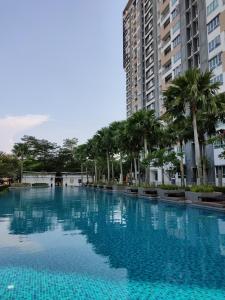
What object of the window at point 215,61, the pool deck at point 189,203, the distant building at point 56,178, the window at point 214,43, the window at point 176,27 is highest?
the window at point 176,27

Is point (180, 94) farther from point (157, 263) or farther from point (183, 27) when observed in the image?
point (183, 27)

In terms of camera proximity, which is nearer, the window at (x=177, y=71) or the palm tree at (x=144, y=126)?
the palm tree at (x=144, y=126)

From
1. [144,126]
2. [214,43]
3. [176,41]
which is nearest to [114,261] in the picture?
[144,126]

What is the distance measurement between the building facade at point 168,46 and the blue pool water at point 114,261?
18735 millimetres

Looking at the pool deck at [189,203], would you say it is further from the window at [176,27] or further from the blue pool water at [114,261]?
the window at [176,27]

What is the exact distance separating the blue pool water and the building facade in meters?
18.7

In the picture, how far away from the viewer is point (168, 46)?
5853 centimetres

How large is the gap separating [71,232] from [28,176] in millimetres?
84350

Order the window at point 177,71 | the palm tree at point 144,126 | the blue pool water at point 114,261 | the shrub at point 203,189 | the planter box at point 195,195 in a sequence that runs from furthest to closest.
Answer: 1. the window at point 177,71
2. the palm tree at point 144,126
3. the shrub at point 203,189
4. the planter box at point 195,195
5. the blue pool water at point 114,261

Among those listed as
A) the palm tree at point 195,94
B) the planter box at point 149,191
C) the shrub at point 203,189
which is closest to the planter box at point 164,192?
the planter box at point 149,191

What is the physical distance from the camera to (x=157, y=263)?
344 inches

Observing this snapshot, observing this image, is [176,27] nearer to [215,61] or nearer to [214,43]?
[214,43]

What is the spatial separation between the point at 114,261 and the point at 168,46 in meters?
56.1

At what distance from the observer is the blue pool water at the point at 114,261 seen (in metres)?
6.63
